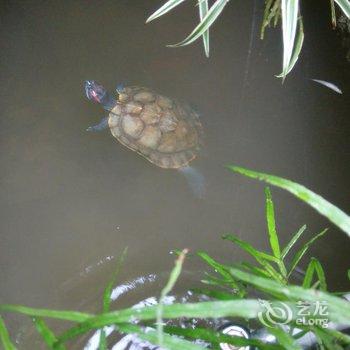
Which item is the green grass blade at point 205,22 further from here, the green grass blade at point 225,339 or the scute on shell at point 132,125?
the scute on shell at point 132,125

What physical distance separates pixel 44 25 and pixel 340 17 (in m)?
1.32

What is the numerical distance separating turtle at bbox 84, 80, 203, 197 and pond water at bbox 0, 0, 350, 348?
49 millimetres

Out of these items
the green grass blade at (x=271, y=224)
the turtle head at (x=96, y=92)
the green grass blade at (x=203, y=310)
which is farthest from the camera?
the turtle head at (x=96, y=92)

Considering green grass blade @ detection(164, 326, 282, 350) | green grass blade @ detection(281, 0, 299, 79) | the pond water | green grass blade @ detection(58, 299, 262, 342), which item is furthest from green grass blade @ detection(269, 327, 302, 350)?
the pond water

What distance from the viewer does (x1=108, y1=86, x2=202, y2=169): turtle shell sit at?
1758 mm

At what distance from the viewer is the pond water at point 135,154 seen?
1527 millimetres

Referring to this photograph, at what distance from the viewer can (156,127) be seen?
1.79 meters

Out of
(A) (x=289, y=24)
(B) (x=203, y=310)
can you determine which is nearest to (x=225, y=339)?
(B) (x=203, y=310)

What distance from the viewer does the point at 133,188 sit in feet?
5.46

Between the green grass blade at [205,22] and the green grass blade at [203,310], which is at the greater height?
the green grass blade at [205,22]

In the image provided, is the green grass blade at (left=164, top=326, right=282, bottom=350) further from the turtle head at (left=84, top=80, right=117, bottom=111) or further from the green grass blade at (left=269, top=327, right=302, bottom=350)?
the turtle head at (left=84, top=80, right=117, bottom=111)

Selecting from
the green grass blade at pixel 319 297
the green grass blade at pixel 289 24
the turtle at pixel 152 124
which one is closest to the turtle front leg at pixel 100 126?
the turtle at pixel 152 124

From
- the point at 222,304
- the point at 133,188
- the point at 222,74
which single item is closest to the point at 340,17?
the point at 222,74

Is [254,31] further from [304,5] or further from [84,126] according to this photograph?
[84,126]
